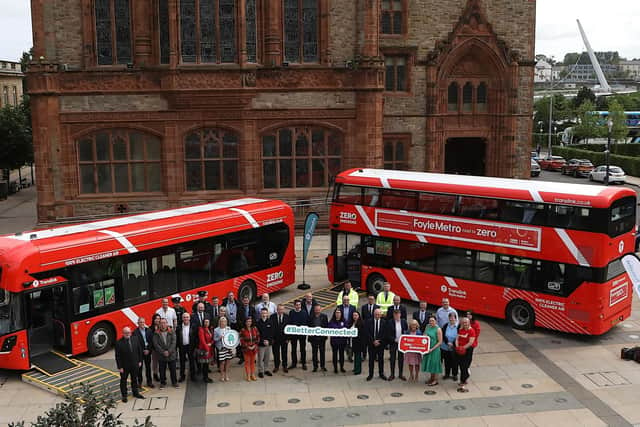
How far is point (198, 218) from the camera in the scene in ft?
64.0

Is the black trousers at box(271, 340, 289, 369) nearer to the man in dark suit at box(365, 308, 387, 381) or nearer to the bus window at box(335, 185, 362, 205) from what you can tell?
the man in dark suit at box(365, 308, 387, 381)

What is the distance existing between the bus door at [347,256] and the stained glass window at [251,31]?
11988 mm

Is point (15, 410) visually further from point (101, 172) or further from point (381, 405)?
point (101, 172)

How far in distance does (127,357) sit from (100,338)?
3.22m

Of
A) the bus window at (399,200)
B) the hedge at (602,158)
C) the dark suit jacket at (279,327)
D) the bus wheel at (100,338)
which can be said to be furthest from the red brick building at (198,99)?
the hedge at (602,158)

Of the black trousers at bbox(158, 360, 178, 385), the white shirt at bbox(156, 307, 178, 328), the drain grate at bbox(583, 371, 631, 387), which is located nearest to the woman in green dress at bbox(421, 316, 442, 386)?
the drain grate at bbox(583, 371, 631, 387)

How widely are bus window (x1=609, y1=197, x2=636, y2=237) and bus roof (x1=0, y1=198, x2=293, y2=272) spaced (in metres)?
9.76

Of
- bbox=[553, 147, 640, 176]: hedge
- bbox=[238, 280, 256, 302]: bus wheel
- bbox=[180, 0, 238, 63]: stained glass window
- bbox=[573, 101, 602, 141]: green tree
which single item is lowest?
bbox=[238, 280, 256, 302]: bus wheel

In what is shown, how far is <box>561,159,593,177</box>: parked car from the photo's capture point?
59.3 m

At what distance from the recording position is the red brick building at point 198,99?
100.0ft

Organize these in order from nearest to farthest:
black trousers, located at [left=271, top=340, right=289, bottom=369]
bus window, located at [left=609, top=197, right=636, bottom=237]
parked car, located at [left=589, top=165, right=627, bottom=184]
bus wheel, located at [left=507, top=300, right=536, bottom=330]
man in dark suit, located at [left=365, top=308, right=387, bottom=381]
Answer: man in dark suit, located at [left=365, top=308, right=387, bottom=381] → black trousers, located at [left=271, top=340, right=289, bottom=369] → bus window, located at [left=609, top=197, right=636, bottom=237] → bus wheel, located at [left=507, top=300, right=536, bottom=330] → parked car, located at [left=589, top=165, right=627, bottom=184]

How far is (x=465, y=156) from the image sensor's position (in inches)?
1578

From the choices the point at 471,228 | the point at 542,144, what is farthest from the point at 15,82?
the point at 471,228

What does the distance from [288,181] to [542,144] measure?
7089 centimetres
